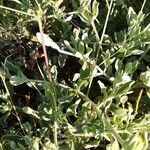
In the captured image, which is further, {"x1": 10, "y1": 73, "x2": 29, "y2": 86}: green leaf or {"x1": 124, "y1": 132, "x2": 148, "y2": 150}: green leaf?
{"x1": 10, "y1": 73, "x2": 29, "y2": 86}: green leaf

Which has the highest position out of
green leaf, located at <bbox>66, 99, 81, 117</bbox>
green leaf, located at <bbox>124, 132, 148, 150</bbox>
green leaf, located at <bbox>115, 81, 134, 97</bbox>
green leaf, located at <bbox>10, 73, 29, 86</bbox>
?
green leaf, located at <bbox>10, 73, 29, 86</bbox>

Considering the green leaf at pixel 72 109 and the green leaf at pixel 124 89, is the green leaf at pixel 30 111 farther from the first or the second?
the green leaf at pixel 124 89

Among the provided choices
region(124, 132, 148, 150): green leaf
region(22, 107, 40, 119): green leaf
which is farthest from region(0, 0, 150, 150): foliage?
region(124, 132, 148, 150): green leaf

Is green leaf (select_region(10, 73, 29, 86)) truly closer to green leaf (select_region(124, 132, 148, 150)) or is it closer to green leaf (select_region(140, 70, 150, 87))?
green leaf (select_region(140, 70, 150, 87))

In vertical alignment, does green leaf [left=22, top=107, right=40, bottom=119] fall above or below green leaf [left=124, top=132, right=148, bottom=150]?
below

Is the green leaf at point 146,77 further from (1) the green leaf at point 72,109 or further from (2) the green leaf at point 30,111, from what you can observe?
(2) the green leaf at point 30,111

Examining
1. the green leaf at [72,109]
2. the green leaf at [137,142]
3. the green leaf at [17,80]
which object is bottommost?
the green leaf at [72,109]

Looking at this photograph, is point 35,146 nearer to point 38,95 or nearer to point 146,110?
point 38,95

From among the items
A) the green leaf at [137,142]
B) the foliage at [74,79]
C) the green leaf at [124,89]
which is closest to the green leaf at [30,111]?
the foliage at [74,79]

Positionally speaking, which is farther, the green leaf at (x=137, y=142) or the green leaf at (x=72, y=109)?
the green leaf at (x=72, y=109)

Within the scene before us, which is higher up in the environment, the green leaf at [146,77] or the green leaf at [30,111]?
the green leaf at [146,77]
